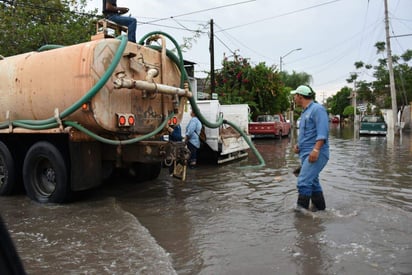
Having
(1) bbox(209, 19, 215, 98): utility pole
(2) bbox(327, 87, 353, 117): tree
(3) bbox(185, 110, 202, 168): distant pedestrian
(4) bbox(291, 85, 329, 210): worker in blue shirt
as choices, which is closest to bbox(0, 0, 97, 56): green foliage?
(1) bbox(209, 19, 215, 98): utility pole

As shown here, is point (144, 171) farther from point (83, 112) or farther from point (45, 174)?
point (83, 112)

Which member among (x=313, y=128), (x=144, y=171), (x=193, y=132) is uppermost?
(x=313, y=128)

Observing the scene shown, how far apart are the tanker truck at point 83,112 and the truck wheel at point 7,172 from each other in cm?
2

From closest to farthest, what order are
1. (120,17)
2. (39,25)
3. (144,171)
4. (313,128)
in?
(313,128) → (120,17) → (144,171) → (39,25)

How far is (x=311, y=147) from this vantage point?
5.60m

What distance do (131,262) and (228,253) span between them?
1015 mm

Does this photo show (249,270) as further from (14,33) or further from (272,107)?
(272,107)

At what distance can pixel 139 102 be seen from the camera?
6648 millimetres

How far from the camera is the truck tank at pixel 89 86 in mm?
5910

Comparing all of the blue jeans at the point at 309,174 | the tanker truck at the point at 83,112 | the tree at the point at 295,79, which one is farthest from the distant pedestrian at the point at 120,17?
the tree at the point at 295,79

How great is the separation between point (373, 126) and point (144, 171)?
72.5ft

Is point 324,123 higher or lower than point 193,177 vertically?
higher

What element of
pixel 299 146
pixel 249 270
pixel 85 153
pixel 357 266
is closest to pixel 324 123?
pixel 299 146

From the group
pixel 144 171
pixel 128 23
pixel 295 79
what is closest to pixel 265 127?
pixel 144 171
